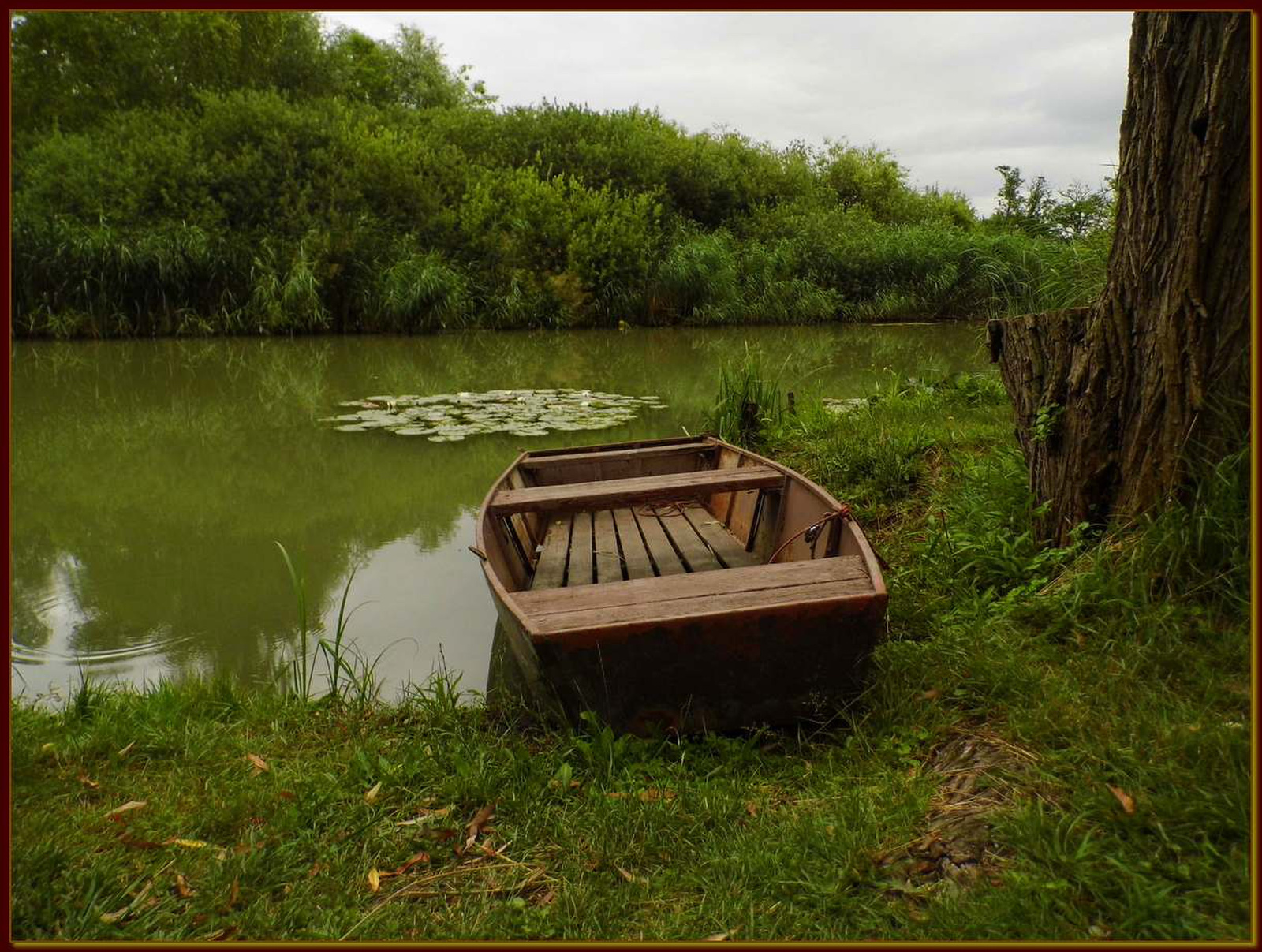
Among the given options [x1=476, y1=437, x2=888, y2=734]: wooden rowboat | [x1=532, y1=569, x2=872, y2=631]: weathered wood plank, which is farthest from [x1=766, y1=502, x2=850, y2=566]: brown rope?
[x1=532, y1=569, x2=872, y2=631]: weathered wood plank

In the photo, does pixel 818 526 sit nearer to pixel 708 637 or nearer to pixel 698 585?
pixel 698 585

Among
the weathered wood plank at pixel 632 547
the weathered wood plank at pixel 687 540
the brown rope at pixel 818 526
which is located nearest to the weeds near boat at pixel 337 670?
the weathered wood plank at pixel 632 547

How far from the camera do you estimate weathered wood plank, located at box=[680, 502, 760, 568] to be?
4.18 metres

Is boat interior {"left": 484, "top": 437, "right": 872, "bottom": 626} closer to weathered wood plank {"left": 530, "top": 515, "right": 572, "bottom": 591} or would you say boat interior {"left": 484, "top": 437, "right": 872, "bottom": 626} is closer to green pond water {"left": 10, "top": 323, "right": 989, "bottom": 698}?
weathered wood plank {"left": 530, "top": 515, "right": 572, "bottom": 591}

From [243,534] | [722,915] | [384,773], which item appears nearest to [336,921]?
[384,773]

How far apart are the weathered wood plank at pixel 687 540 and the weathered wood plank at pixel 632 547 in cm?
17

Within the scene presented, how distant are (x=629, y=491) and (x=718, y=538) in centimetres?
93

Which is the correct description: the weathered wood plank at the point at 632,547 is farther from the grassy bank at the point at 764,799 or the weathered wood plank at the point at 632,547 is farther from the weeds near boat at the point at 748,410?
the weeds near boat at the point at 748,410

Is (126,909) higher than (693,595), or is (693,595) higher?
(693,595)

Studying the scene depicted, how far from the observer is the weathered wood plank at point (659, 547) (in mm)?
4082

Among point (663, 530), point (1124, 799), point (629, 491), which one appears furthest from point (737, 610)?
point (663, 530)

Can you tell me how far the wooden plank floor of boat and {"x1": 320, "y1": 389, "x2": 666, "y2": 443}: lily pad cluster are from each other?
9.38ft

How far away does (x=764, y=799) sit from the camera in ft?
8.09

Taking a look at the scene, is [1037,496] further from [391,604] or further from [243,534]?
[243,534]
